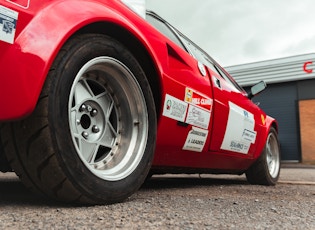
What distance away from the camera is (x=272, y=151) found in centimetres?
506

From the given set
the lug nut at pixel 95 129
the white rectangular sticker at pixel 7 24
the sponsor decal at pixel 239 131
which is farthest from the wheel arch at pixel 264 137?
the white rectangular sticker at pixel 7 24

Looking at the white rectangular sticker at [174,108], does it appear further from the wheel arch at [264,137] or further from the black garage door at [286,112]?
the black garage door at [286,112]

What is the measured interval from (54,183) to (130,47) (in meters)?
0.97

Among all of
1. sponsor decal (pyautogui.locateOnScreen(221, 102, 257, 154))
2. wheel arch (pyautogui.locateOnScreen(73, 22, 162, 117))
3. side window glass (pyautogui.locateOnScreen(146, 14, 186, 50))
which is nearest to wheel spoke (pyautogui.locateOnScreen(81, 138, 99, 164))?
wheel arch (pyautogui.locateOnScreen(73, 22, 162, 117))

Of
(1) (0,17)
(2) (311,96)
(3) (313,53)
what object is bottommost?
(1) (0,17)

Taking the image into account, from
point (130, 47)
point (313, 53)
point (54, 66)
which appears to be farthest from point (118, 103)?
point (313, 53)

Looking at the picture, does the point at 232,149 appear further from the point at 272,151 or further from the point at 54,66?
the point at 54,66

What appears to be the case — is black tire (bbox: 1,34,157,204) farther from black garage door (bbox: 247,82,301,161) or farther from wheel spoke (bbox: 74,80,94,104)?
black garage door (bbox: 247,82,301,161)

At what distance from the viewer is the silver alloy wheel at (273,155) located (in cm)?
485

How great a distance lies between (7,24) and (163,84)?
1102mm

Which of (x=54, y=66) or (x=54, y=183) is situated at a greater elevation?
(x=54, y=66)

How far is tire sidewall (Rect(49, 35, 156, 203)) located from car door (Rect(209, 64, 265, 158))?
1.22m

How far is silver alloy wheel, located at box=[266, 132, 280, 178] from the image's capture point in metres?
4.85

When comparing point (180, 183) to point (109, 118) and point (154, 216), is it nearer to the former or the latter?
point (109, 118)
